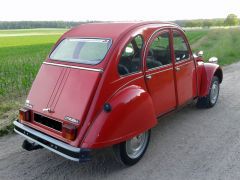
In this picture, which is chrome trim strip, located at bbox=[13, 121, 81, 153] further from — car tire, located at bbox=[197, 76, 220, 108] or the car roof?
car tire, located at bbox=[197, 76, 220, 108]

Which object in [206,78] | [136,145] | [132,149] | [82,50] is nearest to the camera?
[132,149]

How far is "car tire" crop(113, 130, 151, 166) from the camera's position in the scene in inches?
144

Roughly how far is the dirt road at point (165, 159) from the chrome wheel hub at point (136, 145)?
137 mm

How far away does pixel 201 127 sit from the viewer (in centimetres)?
517

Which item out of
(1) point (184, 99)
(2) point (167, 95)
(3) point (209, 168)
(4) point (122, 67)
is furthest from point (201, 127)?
(4) point (122, 67)

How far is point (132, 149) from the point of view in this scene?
3920 millimetres

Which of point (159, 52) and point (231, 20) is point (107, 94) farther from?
point (231, 20)

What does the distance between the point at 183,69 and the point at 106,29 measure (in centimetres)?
162

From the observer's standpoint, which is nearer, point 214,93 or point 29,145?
point 29,145

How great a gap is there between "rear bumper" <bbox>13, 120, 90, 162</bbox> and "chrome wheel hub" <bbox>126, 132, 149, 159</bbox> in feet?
2.43

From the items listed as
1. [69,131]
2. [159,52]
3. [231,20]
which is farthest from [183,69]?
Result: [231,20]

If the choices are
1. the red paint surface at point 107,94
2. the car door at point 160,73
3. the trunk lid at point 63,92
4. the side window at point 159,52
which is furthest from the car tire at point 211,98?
the trunk lid at point 63,92

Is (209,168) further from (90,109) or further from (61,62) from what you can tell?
(61,62)

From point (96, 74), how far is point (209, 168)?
1898 mm
